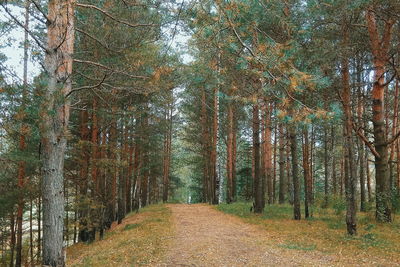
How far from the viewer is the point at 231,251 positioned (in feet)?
24.0

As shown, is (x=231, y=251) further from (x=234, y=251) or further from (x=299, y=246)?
(x=299, y=246)

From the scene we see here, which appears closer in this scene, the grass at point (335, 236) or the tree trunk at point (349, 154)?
the grass at point (335, 236)

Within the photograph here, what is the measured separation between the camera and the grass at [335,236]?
7000 millimetres

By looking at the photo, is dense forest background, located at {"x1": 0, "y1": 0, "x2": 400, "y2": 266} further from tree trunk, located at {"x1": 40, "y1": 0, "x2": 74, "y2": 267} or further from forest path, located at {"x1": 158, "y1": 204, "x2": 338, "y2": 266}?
forest path, located at {"x1": 158, "y1": 204, "x2": 338, "y2": 266}

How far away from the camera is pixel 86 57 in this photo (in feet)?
29.3

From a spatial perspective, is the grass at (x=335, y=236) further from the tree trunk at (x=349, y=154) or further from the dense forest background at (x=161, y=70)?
the dense forest background at (x=161, y=70)

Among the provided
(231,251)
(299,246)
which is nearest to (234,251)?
(231,251)

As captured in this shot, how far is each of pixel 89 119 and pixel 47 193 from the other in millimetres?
7862

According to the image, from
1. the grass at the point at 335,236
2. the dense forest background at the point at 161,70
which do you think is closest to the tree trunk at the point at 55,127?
the dense forest background at the point at 161,70

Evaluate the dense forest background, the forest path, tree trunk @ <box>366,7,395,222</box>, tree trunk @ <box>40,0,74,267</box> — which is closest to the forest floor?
the forest path

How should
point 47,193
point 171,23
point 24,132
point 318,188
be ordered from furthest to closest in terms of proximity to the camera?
1. point 318,188
2. point 171,23
3. point 24,132
4. point 47,193

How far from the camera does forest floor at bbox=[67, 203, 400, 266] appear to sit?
644cm

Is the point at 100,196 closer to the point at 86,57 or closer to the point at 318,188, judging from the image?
the point at 86,57

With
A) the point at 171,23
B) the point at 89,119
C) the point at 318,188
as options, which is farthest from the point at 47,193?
the point at 318,188
